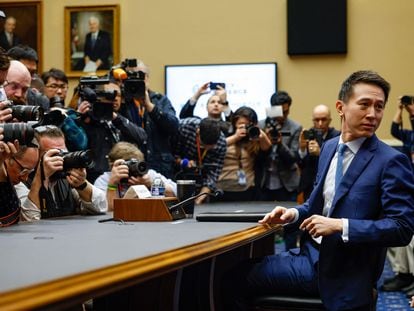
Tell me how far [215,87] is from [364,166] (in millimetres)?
4034

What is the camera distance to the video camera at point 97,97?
15.5 feet

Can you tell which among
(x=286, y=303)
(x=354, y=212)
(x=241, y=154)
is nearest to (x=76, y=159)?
(x=286, y=303)

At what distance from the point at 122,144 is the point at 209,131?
134 cm

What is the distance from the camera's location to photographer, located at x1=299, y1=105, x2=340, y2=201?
6.23 metres

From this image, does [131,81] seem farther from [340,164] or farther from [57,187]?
[340,164]

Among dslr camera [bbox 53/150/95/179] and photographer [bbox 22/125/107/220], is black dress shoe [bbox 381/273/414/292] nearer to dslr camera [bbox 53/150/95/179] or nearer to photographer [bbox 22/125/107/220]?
photographer [bbox 22/125/107/220]

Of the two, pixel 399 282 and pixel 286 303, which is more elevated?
pixel 286 303

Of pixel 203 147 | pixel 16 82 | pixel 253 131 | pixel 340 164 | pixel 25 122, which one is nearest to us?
pixel 340 164

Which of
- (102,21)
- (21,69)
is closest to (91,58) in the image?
(102,21)

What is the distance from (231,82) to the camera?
9.20m

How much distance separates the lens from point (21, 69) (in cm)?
381

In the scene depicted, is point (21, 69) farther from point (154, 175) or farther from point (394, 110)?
point (394, 110)

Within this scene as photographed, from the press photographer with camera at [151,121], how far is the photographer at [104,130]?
11.6 inches

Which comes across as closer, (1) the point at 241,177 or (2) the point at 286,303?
(2) the point at 286,303
